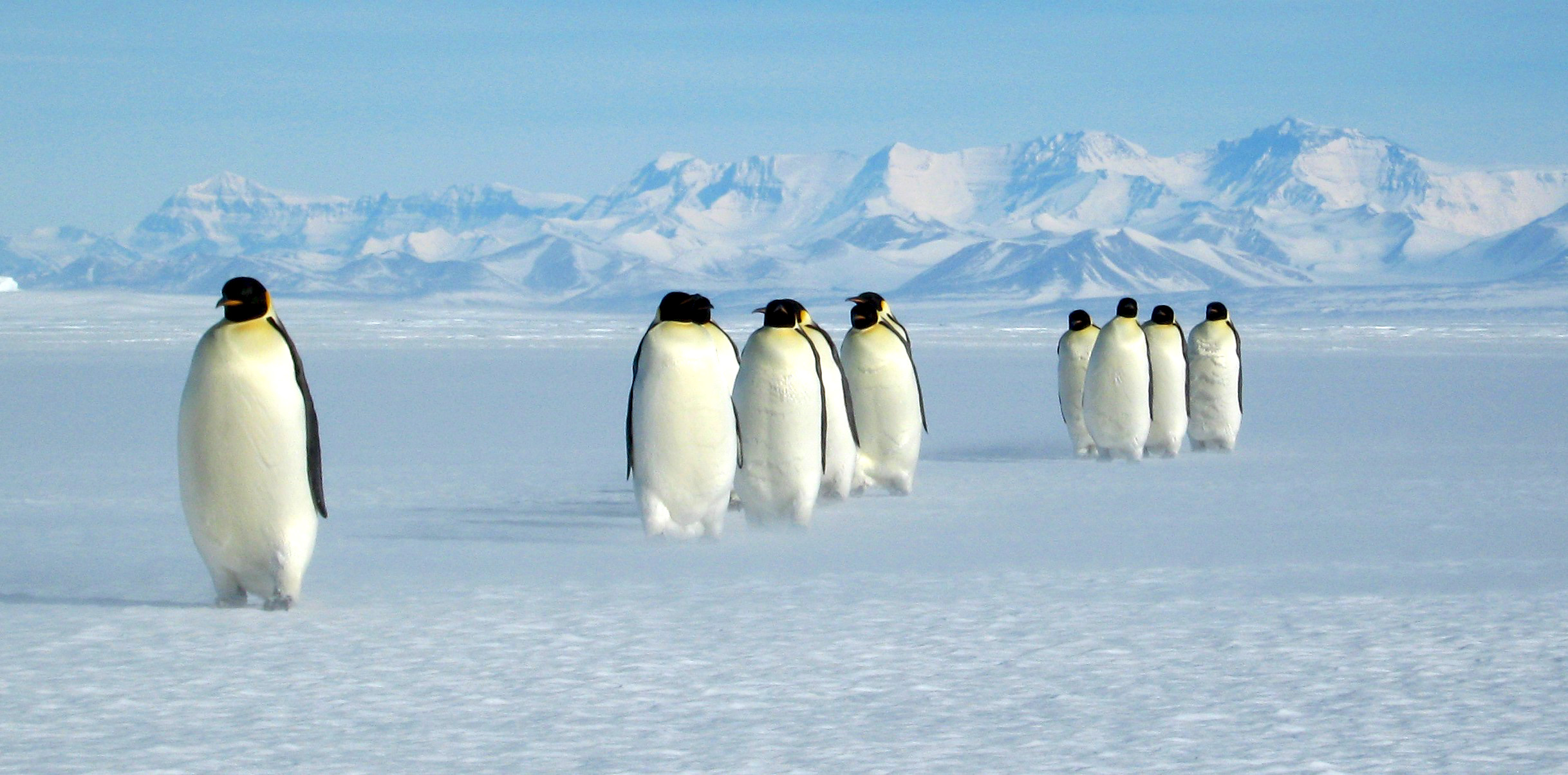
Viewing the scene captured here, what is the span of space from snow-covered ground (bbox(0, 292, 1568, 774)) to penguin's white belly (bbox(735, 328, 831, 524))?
0.64 ft

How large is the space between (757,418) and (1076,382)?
3.49 meters

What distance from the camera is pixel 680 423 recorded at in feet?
18.6

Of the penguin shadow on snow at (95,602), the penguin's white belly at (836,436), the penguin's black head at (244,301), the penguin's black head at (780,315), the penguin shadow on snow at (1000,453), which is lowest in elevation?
the penguin shadow on snow at (95,602)

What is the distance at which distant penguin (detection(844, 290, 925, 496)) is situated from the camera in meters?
7.30

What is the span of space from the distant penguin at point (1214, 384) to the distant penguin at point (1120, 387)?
1.92ft

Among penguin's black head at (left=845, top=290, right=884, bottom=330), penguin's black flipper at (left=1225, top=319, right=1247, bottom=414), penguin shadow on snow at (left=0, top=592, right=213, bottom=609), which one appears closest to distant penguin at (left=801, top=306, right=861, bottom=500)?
penguin's black head at (left=845, top=290, right=884, bottom=330)

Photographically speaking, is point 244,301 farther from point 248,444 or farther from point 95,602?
point 95,602

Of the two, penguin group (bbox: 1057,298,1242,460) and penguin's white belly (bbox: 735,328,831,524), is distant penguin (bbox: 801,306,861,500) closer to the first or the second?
penguin's white belly (bbox: 735,328,831,524)

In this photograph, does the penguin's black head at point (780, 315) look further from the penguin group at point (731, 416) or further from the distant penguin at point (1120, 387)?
the distant penguin at point (1120, 387)

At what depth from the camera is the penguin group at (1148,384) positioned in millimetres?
8680

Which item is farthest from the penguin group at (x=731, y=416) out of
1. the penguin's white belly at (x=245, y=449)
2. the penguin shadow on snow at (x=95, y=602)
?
the penguin shadow on snow at (x=95, y=602)

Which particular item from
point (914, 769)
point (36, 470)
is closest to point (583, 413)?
point (36, 470)

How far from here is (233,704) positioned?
11.9 ft

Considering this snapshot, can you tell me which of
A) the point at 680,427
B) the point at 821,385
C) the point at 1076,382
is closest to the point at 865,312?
the point at 821,385
